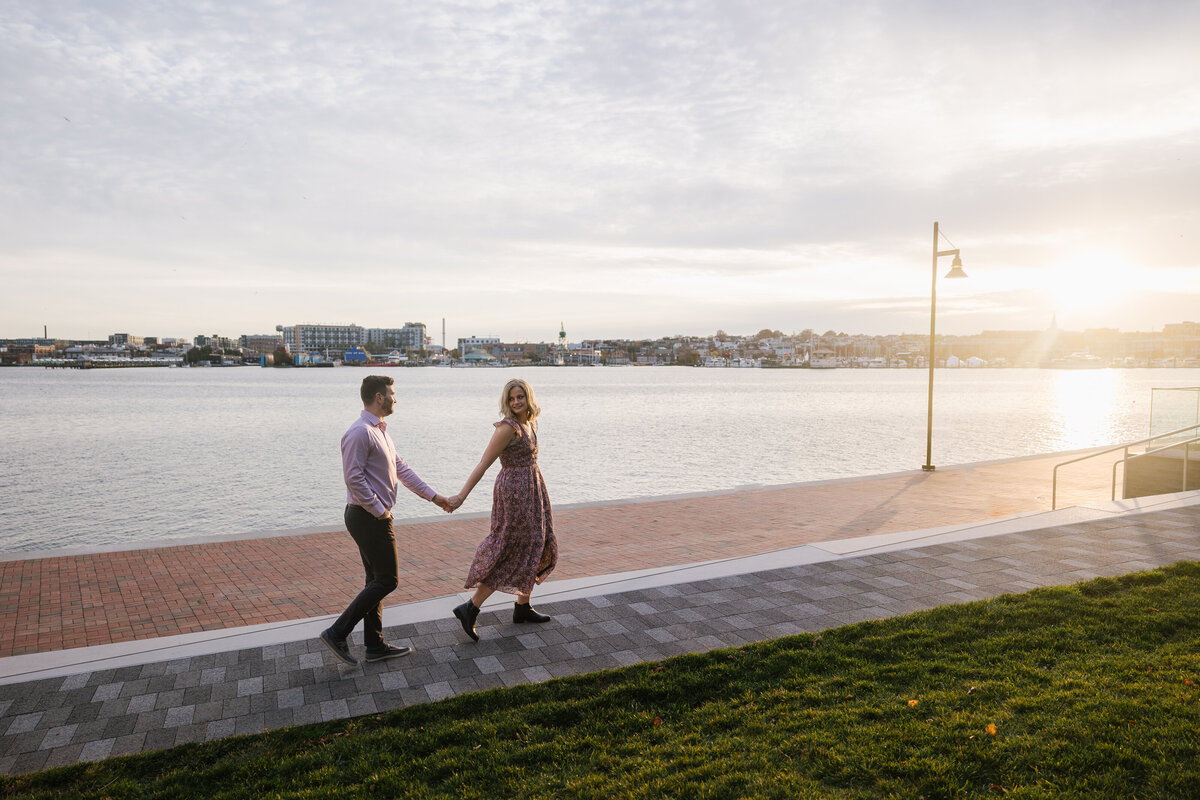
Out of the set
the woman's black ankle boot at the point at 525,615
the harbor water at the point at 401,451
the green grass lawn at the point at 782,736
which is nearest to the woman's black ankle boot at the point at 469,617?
the woman's black ankle boot at the point at 525,615

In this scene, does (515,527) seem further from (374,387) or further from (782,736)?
(782,736)

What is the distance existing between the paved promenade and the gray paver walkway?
0.05ft

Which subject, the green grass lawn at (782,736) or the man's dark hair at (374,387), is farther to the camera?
the man's dark hair at (374,387)

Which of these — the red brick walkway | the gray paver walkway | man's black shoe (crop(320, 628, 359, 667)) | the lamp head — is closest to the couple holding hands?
man's black shoe (crop(320, 628, 359, 667))

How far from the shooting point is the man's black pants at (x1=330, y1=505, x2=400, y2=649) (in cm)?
462

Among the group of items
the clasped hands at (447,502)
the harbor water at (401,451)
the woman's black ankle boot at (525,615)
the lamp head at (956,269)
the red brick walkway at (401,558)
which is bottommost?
the harbor water at (401,451)

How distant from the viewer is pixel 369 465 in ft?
15.0

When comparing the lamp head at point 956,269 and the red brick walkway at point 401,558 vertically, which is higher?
the lamp head at point 956,269

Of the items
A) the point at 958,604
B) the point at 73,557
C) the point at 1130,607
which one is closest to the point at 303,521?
the point at 73,557

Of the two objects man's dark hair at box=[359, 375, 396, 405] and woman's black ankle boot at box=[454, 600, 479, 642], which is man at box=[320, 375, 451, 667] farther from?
woman's black ankle boot at box=[454, 600, 479, 642]

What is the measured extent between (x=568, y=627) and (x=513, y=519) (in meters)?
0.96

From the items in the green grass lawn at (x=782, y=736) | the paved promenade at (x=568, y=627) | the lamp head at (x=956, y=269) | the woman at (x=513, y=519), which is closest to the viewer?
the green grass lawn at (x=782, y=736)

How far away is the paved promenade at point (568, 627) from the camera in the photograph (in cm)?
408

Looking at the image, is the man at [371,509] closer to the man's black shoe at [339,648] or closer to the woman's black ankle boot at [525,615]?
the man's black shoe at [339,648]
